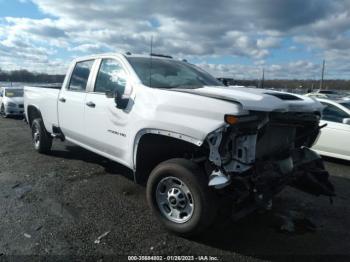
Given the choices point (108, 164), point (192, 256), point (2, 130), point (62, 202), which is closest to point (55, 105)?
point (108, 164)

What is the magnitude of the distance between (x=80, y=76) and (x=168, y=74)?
1834 millimetres

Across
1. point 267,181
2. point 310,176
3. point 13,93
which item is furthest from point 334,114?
point 13,93

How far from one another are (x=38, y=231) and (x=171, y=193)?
1564 millimetres

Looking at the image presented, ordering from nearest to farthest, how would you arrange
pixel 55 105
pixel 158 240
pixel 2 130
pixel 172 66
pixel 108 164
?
pixel 158 240 < pixel 172 66 < pixel 55 105 < pixel 108 164 < pixel 2 130

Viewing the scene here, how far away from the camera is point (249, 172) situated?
3.62 metres

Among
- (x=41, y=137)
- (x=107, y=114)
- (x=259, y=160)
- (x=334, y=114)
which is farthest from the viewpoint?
(x=334, y=114)

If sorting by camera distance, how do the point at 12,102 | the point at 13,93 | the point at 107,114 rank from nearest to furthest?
the point at 107,114 → the point at 12,102 → the point at 13,93

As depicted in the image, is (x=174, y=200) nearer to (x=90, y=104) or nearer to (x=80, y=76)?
(x=90, y=104)

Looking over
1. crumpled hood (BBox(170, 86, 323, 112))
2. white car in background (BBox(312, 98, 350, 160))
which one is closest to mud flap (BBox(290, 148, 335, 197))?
crumpled hood (BBox(170, 86, 323, 112))

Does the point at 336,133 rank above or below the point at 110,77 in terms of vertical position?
below

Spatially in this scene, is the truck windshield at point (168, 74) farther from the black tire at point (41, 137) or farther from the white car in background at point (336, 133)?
the white car in background at point (336, 133)

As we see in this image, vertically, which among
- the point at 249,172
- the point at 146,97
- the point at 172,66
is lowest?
the point at 249,172

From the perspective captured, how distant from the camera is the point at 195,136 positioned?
3520 millimetres

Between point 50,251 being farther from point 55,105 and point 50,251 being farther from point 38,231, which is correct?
point 55,105
